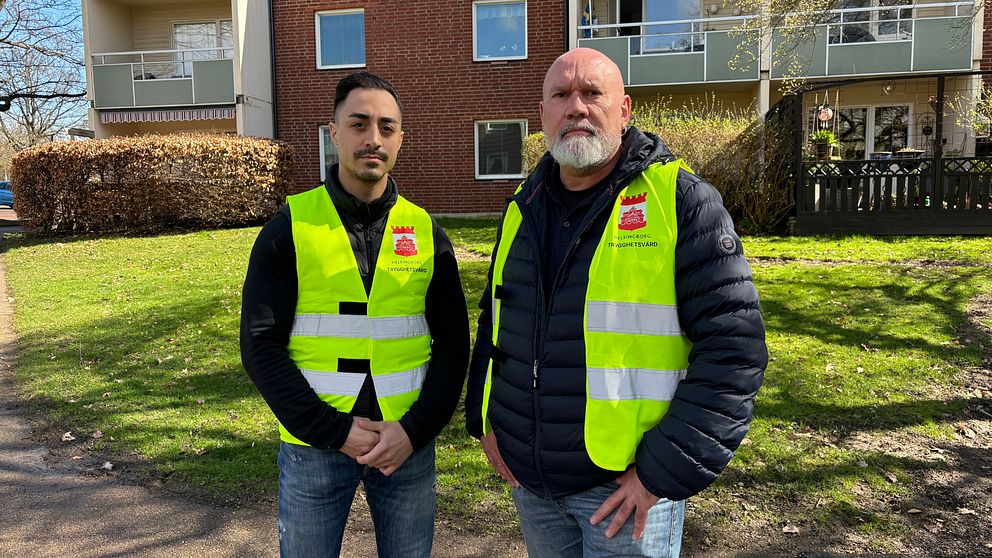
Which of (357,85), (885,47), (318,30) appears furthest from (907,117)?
(357,85)

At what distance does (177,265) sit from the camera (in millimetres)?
11438

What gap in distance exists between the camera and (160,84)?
19359mm

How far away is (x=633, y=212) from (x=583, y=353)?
405 millimetres

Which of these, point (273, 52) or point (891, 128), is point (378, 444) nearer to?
point (273, 52)

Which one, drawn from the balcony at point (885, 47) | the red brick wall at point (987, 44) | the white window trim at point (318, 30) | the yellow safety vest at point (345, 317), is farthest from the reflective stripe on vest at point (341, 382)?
the red brick wall at point (987, 44)

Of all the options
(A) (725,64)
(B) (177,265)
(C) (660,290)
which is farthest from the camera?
(A) (725,64)

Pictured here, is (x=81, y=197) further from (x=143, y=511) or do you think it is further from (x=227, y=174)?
(x=143, y=511)

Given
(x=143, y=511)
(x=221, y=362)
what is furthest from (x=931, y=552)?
(x=221, y=362)

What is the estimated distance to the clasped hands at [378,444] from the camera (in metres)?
2.17

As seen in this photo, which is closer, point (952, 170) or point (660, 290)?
point (660, 290)

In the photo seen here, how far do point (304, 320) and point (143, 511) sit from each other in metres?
2.43

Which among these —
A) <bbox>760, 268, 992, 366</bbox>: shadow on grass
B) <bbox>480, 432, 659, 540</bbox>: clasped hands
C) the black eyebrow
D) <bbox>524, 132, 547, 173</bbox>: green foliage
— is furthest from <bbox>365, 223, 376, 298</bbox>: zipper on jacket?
<bbox>524, 132, 547, 173</bbox>: green foliage

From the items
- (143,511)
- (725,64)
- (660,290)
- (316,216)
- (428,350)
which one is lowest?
(143,511)

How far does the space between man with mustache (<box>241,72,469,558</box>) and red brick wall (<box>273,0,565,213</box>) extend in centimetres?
1594
